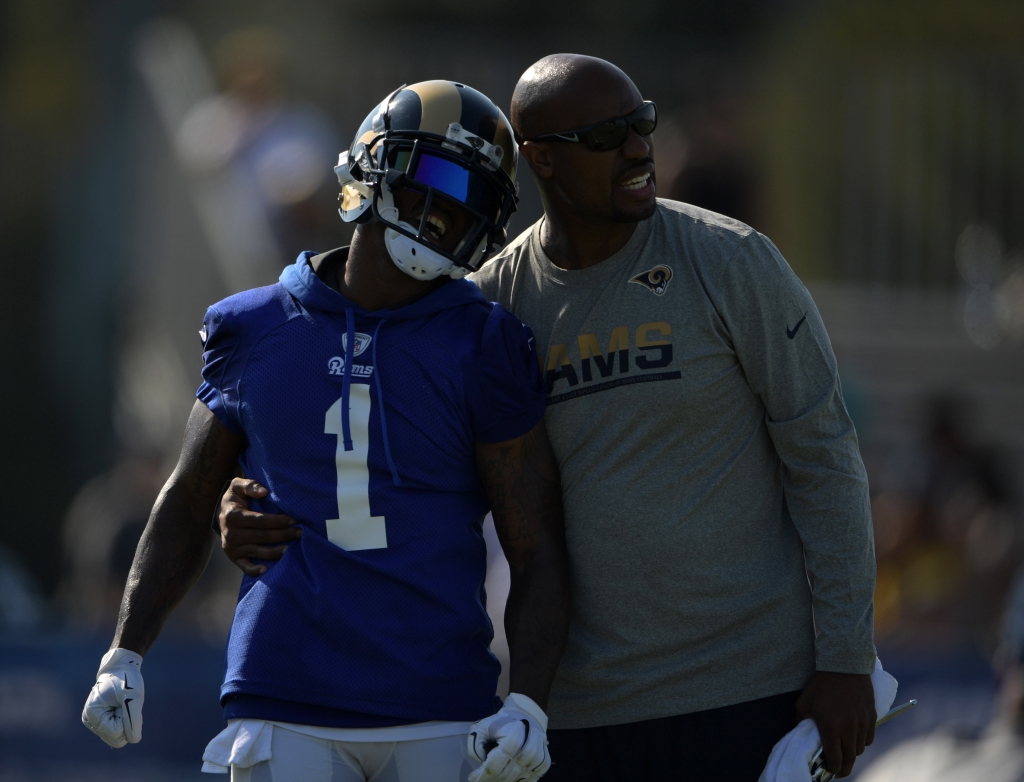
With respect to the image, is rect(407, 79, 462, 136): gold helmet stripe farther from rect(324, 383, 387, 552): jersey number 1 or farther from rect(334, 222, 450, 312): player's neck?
rect(324, 383, 387, 552): jersey number 1

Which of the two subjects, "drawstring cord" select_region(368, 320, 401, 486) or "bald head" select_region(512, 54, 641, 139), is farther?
"bald head" select_region(512, 54, 641, 139)

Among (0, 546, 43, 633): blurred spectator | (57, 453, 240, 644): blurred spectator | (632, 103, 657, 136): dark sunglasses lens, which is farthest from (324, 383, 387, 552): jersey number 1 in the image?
(0, 546, 43, 633): blurred spectator

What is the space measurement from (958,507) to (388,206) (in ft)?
18.6

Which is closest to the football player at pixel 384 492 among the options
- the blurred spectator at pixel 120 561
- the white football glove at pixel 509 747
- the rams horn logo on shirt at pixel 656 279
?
the white football glove at pixel 509 747

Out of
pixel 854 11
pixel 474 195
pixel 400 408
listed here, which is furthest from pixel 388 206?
pixel 854 11

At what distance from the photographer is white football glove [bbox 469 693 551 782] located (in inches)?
117

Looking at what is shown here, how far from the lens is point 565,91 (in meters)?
3.47

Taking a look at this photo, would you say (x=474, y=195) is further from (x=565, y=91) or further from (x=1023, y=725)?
(x=1023, y=725)

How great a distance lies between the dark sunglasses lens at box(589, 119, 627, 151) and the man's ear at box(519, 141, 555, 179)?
14 cm

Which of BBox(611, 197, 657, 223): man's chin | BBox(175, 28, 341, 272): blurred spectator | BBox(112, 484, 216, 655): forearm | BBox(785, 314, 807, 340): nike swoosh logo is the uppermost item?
BBox(611, 197, 657, 223): man's chin

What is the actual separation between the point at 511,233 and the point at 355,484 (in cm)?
594

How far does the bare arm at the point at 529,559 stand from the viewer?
3230 mm

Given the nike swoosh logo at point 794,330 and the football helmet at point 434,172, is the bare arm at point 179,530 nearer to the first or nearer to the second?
the football helmet at point 434,172

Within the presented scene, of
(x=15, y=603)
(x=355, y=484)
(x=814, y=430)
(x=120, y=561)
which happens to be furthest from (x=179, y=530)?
(x=15, y=603)
